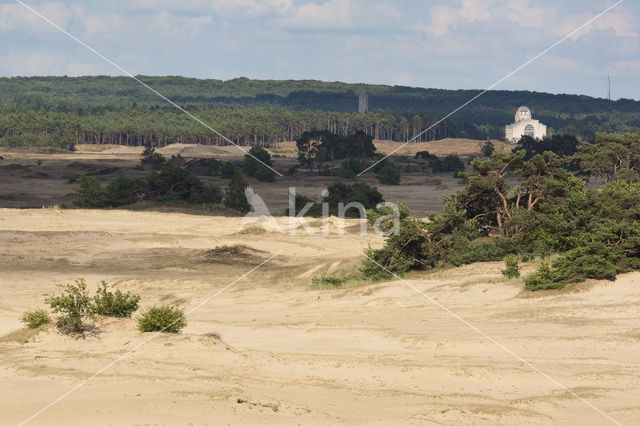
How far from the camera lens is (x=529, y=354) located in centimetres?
1423

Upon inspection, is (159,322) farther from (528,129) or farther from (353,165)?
(528,129)

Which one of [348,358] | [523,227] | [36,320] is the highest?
[523,227]

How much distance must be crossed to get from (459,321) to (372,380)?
5.56 m

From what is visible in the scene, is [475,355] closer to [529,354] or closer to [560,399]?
[529,354]

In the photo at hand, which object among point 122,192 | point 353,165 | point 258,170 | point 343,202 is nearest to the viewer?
point 122,192

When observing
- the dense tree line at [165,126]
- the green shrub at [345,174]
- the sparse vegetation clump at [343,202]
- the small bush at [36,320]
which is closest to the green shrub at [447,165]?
the green shrub at [345,174]

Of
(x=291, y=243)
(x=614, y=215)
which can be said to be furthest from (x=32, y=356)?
(x=291, y=243)

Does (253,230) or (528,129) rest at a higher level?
(528,129)

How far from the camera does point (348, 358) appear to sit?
1402 centimetres

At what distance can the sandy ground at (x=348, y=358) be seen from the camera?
34.7 ft

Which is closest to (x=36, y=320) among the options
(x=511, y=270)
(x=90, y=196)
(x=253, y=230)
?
(x=511, y=270)

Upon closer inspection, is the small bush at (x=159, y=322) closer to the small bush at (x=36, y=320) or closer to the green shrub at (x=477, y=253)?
the small bush at (x=36, y=320)

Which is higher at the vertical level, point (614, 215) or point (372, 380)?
point (614, 215)

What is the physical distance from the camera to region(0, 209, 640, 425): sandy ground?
1058 cm
